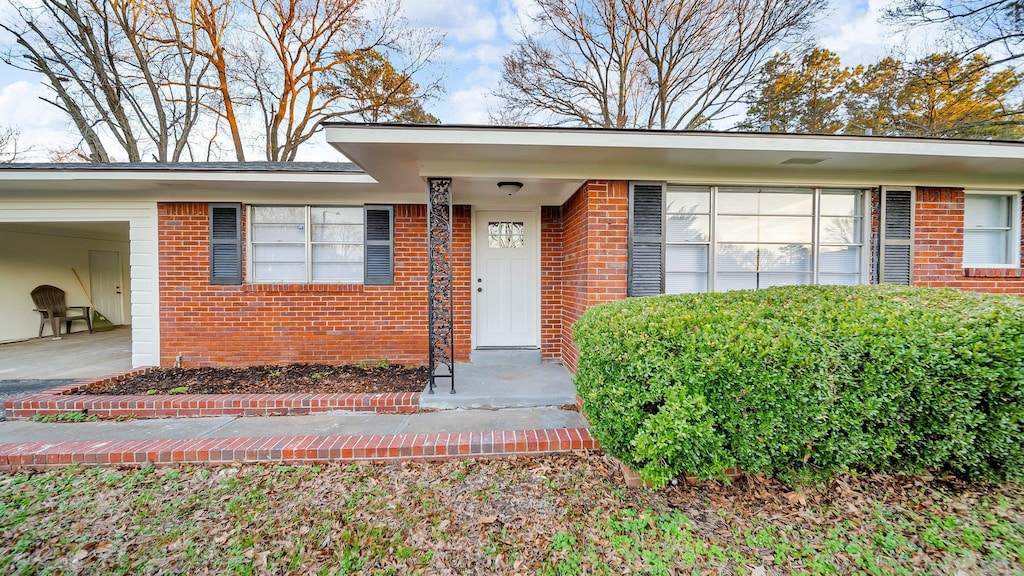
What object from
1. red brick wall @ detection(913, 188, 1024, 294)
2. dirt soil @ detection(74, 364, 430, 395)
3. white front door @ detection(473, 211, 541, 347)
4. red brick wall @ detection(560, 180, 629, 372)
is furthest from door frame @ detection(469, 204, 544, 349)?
red brick wall @ detection(913, 188, 1024, 294)

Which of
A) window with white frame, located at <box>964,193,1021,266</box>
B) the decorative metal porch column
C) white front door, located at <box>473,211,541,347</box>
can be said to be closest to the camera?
the decorative metal porch column

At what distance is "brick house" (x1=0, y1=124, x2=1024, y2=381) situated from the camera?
12.3 ft

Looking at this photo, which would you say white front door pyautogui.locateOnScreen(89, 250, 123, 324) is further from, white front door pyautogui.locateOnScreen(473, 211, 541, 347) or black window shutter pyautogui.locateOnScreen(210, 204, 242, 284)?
white front door pyautogui.locateOnScreen(473, 211, 541, 347)

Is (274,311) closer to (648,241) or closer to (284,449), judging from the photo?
(284,449)

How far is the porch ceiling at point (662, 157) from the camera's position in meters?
3.38

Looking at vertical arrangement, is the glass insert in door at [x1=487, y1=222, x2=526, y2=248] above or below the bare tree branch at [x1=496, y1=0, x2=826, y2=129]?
below

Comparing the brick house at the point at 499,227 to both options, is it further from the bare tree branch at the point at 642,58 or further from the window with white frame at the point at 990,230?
the bare tree branch at the point at 642,58

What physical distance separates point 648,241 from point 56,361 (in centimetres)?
844

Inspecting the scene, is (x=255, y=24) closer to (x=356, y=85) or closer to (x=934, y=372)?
(x=356, y=85)

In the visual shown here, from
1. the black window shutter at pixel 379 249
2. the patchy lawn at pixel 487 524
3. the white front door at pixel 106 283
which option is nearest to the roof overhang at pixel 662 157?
the black window shutter at pixel 379 249

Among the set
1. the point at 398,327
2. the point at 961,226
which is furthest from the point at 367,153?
the point at 961,226

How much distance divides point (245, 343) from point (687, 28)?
40.6 ft

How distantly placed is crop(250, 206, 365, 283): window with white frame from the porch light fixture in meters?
2.06

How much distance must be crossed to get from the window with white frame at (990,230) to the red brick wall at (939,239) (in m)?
0.27
